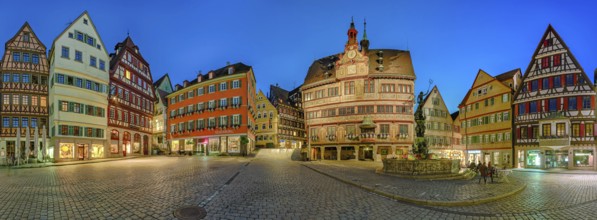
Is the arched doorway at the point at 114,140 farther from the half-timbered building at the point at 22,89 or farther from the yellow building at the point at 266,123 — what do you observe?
the yellow building at the point at 266,123

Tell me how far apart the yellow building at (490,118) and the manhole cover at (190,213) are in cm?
4538

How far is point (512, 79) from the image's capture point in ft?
145

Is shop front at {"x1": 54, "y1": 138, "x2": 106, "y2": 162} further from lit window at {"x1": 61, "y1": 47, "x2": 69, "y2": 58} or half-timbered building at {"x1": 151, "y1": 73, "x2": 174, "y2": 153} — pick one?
half-timbered building at {"x1": 151, "y1": 73, "x2": 174, "y2": 153}

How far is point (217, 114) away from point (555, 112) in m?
45.5

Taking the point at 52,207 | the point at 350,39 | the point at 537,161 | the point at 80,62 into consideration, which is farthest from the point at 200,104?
the point at 537,161

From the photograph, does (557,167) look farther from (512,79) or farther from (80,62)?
(80,62)

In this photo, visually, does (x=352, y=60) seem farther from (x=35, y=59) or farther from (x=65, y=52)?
(x=35, y=59)

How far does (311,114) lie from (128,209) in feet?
146

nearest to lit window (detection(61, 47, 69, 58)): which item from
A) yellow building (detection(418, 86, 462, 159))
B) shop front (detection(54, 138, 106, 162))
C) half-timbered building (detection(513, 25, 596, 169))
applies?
shop front (detection(54, 138, 106, 162))

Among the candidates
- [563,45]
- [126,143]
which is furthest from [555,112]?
[126,143]

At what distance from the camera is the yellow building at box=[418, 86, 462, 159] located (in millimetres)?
55094

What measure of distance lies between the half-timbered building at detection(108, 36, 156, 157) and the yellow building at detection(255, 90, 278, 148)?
2213cm

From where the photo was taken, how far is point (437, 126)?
5609 centimetres

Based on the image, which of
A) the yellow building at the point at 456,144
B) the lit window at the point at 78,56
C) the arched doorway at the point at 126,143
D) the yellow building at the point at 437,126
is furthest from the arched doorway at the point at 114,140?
the yellow building at the point at 456,144
